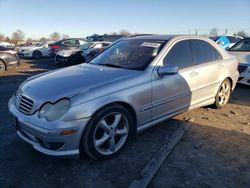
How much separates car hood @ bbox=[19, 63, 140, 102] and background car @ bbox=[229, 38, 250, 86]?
4.77 metres

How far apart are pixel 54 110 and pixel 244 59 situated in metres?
6.44

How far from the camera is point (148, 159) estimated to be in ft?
11.2

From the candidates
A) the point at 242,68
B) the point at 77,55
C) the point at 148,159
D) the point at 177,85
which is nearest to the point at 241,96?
the point at 242,68

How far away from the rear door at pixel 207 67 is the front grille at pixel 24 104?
283 cm

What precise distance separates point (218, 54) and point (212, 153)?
2372 mm

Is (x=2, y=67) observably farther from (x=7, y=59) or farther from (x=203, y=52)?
(x=203, y=52)

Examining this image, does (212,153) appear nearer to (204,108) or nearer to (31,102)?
(204,108)

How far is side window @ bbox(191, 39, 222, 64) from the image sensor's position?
464cm

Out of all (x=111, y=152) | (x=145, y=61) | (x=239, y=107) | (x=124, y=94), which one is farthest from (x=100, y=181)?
(x=239, y=107)

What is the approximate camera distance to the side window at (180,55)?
4101 mm

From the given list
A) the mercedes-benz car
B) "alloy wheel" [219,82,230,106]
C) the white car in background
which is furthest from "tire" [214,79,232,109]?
the white car in background

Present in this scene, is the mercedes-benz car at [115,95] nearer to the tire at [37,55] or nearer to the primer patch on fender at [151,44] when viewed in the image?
the primer patch on fender at [151,44]

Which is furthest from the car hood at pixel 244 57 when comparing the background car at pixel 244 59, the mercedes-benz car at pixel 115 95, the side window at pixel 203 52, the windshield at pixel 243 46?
the mercedes-benz car at pixel 115 95

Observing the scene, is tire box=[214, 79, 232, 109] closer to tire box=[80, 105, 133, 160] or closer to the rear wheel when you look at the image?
tire box=[80, 105, 133, 160]
